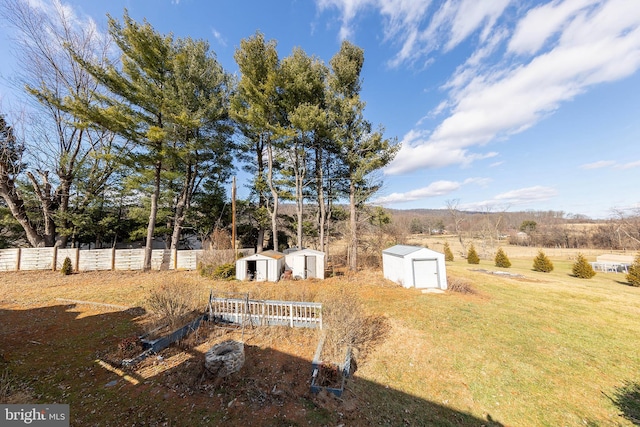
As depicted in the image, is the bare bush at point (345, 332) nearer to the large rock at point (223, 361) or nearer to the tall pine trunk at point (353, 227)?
the large rock at point (223, 361)

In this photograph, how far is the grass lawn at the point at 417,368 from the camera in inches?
151

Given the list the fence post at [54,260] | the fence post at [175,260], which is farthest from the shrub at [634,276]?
the fence post at [54,260]

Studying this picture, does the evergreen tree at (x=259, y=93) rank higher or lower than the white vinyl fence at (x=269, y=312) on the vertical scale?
higher

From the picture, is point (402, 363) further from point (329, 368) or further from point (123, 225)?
point (123, 225)

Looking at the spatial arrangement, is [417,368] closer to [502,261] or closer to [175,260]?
[175,260]

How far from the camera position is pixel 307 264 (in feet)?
43.7

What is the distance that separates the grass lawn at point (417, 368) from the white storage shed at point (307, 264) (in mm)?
4603

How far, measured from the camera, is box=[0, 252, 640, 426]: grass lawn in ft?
12.6

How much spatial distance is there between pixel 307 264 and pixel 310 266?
23cm

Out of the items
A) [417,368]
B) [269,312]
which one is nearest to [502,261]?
[417,368]

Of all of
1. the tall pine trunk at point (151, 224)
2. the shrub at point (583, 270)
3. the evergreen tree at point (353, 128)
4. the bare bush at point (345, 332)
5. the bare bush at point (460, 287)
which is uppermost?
the evergreen tree at point (353, 128)

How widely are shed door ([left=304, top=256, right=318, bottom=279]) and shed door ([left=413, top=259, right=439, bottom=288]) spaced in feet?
18.8

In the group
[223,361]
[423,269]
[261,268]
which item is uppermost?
[261,268]

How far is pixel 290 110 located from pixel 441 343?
49.7 feet
